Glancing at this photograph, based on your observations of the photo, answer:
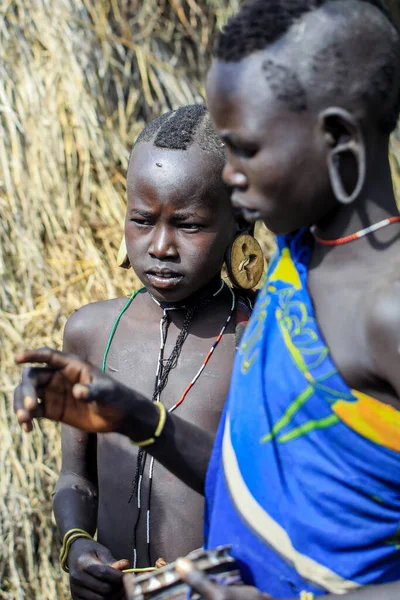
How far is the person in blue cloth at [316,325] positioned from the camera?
1346mm

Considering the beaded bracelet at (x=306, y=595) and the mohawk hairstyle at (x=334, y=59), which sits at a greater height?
the mohawk hairstyle at (x=334, y=59)

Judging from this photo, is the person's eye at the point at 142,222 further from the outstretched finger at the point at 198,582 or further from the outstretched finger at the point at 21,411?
the outstretched finger at the point at 198,582

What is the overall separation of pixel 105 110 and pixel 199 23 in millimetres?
Answer: 721

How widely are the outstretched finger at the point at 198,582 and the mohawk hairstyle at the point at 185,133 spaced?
1172 mm

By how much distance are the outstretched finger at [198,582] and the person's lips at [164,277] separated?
0.90 meters

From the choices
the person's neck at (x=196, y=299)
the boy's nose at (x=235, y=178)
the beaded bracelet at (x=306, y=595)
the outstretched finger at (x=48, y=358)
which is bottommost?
the beaded bracelet at (x=306, y=595)

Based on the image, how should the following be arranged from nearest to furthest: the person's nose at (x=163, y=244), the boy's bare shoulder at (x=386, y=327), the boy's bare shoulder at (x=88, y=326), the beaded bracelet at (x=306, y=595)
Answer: the boy's bare shoulder at (x=386, y=327), the beaded bracelet at (x=306, y=595), the person's nose at (x=163, y=244), the boy's bare shoulder at (x=88, y=326)

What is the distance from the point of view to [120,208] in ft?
12.9

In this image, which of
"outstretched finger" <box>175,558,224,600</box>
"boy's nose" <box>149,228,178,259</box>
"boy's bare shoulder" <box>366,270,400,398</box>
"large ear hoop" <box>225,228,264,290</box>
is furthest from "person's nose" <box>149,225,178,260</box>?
"outstretched finger" <box>175,558,224,600</box>

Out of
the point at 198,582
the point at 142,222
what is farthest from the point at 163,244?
the point at 198,582

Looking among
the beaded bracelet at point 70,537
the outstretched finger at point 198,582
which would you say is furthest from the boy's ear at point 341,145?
the beaded bracelet at point 70,537

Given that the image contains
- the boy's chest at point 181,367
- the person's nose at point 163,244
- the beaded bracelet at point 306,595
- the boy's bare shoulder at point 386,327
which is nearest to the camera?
the boy's bare shoulder at point 386,327

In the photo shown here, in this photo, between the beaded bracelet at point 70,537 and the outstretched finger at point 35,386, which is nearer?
the outstretched finger at point 35,386

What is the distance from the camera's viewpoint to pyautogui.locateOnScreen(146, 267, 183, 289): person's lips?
6.83 ft
